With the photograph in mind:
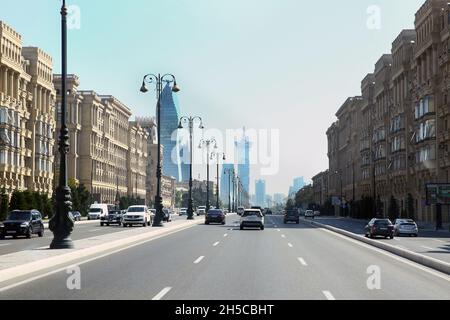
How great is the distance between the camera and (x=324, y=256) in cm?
2359

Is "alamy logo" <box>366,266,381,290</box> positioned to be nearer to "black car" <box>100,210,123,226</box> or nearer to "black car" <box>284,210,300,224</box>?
"black car" <box>100,210,123,226</box>

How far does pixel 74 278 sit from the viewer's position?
16094 millimetres

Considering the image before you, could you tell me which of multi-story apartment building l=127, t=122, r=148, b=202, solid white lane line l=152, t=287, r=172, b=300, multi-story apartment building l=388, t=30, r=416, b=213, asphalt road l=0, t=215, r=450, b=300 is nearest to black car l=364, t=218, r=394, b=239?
asphalt road l=0, t=215, r=450, b=300

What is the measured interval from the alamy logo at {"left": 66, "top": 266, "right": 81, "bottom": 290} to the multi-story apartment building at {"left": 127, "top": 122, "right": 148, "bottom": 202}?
149268mm

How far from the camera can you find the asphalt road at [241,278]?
13.1m

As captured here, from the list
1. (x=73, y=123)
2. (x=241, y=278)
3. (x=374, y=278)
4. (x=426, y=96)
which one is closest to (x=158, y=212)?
(x=241, y=278)

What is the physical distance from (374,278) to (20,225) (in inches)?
1035

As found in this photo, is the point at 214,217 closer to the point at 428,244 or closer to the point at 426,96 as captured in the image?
the point at 426,96

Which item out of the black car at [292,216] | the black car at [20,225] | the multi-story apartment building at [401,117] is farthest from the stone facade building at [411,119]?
the black car at [20,225]

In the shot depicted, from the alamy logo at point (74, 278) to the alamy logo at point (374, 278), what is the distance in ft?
20.9

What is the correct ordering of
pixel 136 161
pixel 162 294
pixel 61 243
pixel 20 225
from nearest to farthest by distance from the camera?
pixel 162 294, pixel 61 243, pixel 20 225, pixel 136 161

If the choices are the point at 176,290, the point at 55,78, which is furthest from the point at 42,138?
the point at 176,290
